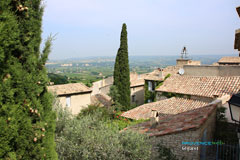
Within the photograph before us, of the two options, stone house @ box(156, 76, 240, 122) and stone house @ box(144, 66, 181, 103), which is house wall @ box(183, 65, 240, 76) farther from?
stone house @ box(144, 66, 181, 103)

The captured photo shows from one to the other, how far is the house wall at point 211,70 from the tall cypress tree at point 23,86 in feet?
55.2

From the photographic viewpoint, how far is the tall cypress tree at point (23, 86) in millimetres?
3117

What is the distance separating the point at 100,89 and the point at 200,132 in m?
24.4

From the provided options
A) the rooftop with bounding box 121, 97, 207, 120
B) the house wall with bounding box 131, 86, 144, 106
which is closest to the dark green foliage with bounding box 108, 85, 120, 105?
the house wall with bounding box 131, 86, 144, 106

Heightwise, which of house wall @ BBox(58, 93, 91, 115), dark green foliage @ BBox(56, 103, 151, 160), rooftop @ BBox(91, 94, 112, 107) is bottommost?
rooftop @ BBox(91, 94, 112, 107)

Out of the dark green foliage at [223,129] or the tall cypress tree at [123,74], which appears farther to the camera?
the tall cypress tree at [123,74]

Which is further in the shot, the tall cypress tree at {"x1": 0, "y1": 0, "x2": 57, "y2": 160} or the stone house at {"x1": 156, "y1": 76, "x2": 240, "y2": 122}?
the stone house at {"x1": 156, "y1": 76, "x2": 240, "y2": 122}

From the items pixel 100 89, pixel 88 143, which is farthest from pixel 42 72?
pixel 100 89

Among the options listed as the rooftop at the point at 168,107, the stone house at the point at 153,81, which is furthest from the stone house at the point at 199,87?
the stone house at the point at 153,81

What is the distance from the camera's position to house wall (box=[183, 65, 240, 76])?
15765 millimetres

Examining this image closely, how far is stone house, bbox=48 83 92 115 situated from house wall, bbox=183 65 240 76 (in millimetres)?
11884

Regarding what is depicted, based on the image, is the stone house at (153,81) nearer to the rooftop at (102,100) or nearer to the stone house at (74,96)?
the rooftop at (102,100)

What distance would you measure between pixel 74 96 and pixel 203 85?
44.7 ft

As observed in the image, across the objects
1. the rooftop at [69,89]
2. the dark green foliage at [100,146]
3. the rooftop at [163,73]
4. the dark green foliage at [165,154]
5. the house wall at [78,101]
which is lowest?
the house wall at [78,101]
